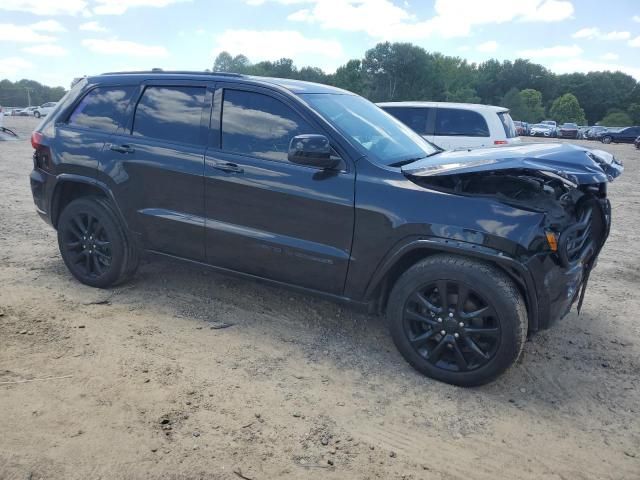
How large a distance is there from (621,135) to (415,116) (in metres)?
36.9

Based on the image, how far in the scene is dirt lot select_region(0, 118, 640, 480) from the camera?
2.64 metres

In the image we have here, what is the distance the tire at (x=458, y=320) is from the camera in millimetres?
3174

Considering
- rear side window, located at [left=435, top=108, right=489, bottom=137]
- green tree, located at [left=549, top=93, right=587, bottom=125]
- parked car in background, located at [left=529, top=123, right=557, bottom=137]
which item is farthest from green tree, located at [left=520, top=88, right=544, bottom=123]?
rear side window, located at [left=435, top=108, right=489, bottom=137]

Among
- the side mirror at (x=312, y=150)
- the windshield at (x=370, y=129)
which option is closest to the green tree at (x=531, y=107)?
the windshield at (x=370, y=129)

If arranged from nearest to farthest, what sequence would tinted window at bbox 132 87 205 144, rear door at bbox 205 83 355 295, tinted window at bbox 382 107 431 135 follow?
1. rear door at bbox 205 83 355 295
2. tinted window at bbox 132 87 205 144
3. tinted window at bbox 382 107 431 135

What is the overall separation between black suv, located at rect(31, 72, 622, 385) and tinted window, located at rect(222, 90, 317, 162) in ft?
0.03

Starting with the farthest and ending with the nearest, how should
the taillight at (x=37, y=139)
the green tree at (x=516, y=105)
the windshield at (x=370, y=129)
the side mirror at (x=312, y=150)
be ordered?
the green tree at (x=516, y=105) → the taillight at (x=37, y=139) → the windshield at (x=370, y=129) → the side mirror at (x=312, y=150)

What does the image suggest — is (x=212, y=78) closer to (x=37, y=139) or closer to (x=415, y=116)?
(x=37, y=139)

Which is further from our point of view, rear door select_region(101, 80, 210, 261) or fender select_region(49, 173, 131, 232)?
fender select_region(49, 173, 131, 232)

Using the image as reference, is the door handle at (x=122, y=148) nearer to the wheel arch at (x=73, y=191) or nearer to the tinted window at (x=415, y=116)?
the wheel arch at (x=73, y=191)

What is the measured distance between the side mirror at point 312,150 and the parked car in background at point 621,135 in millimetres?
42696

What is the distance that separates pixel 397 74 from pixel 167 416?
303ft

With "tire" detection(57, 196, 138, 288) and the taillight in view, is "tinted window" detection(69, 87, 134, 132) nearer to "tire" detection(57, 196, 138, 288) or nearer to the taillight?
the taillight

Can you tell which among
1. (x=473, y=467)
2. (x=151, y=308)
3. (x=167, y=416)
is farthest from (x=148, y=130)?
(x=473, y=467)
